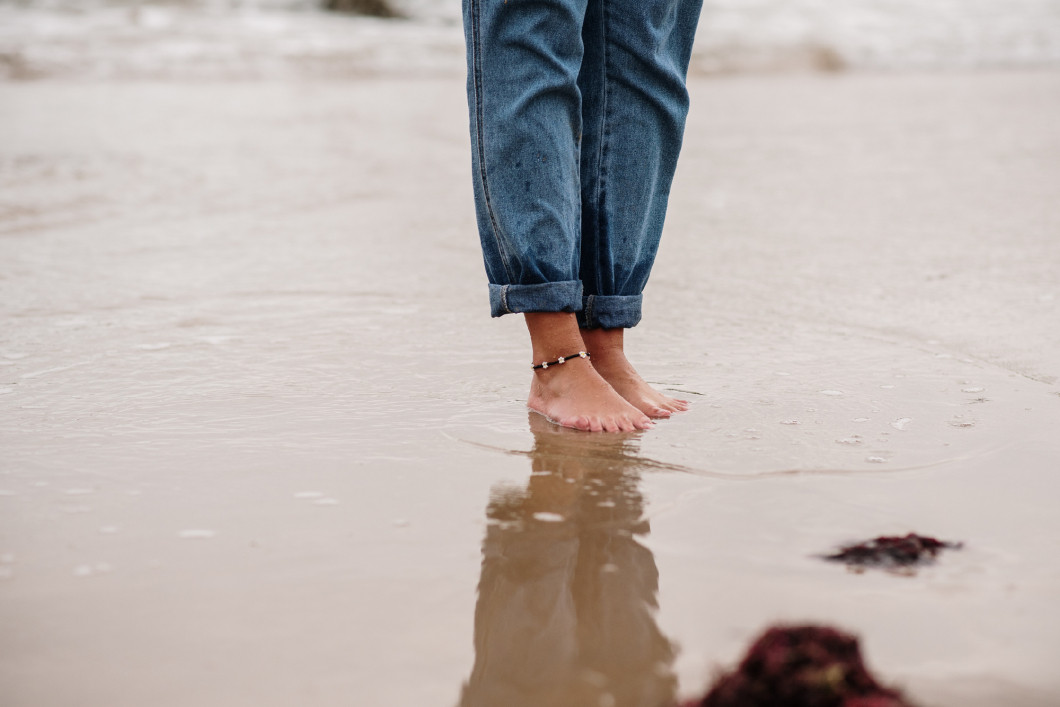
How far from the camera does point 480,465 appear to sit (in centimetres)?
123

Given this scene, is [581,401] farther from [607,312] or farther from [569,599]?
[569,599]

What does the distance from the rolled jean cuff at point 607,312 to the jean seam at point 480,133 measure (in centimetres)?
16

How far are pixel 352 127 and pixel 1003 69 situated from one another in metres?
8.06

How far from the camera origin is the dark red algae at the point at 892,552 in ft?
3.17

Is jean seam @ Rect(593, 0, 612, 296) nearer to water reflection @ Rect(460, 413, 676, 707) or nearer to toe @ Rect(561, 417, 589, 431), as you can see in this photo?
toe @ Rect(561, 417, 589, 431)

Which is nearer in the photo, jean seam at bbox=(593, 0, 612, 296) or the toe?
the toe

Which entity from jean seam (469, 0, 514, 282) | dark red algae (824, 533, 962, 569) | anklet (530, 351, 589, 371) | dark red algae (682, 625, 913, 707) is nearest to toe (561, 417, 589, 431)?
anklet (530, 351, 589, 371)

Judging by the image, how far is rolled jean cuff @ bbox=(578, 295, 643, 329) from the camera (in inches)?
62.2

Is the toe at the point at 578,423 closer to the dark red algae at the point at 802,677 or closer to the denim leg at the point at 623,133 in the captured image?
the denim leg at the point at 623,133

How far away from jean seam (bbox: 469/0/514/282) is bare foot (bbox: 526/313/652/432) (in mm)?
95

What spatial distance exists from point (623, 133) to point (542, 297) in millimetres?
293

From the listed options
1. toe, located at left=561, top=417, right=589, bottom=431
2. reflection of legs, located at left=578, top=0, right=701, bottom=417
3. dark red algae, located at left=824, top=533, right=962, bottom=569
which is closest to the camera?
dark red algae, located at left=824, top=533, right=962, bottom=569

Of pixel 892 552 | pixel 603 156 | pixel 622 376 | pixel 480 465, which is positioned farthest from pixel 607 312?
pixel 892 552

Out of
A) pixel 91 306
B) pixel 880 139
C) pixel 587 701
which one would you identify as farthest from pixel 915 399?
pixel 880 139
